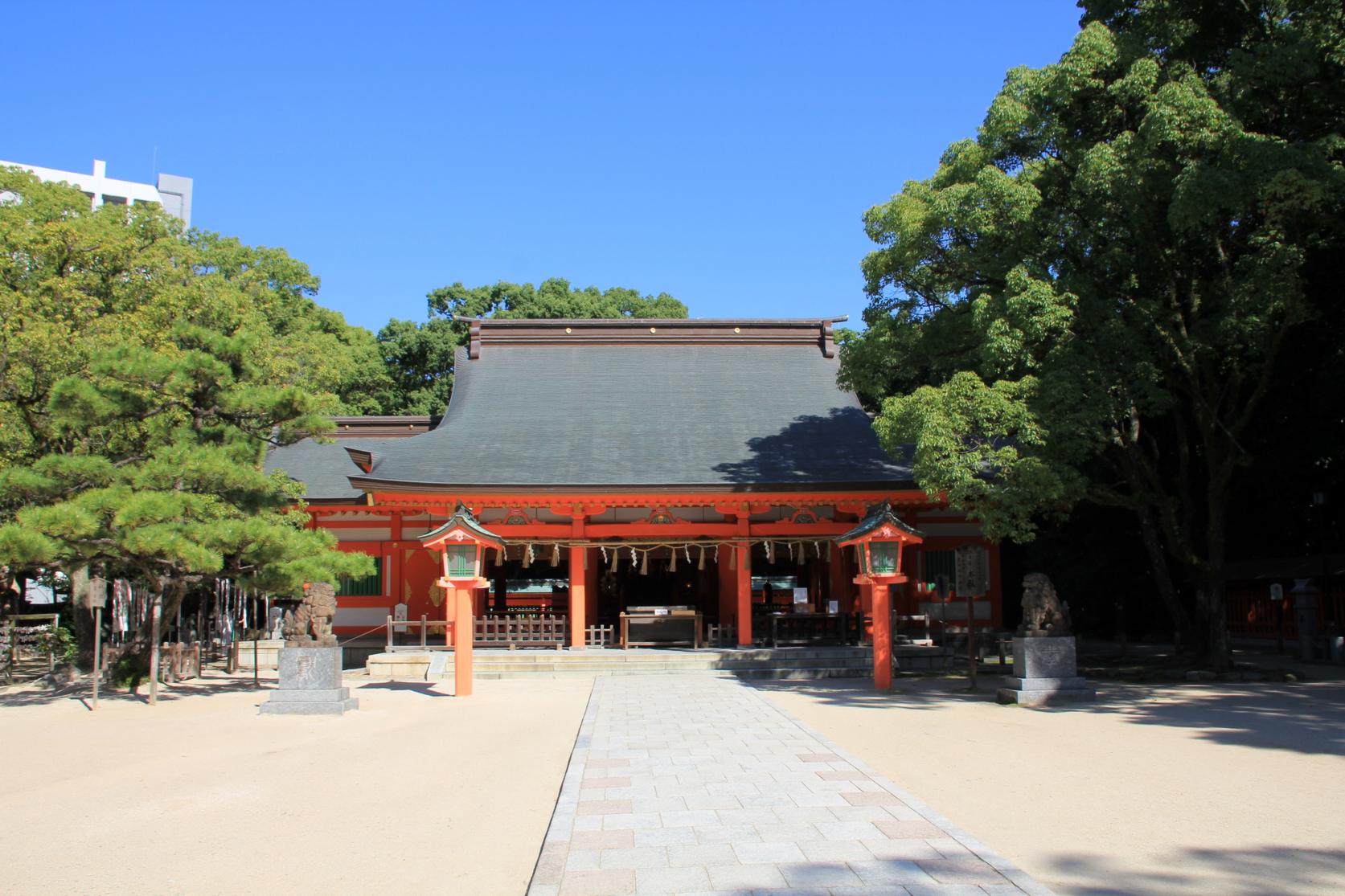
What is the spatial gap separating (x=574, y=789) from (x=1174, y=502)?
36.5 feet

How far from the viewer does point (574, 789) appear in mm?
6559

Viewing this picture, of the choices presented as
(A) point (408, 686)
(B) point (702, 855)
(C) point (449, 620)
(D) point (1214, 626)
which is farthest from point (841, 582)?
(B) point (702, 855)

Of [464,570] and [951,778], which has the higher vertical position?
[464,570]

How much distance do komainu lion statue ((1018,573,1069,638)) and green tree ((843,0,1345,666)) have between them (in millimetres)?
1023

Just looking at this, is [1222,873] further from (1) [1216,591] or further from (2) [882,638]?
(1) [1216,591]

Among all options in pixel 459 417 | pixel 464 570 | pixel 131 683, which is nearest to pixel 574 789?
pixel 464 570

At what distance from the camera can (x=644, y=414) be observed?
1964 cm

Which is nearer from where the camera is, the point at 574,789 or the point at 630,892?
the point at 630,892

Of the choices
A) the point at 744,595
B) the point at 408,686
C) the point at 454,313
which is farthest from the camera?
the point at 454,313

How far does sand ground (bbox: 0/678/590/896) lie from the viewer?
4949 mm

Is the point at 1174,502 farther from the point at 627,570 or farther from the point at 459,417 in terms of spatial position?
the point at 459,417

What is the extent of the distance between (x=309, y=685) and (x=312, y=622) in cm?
82

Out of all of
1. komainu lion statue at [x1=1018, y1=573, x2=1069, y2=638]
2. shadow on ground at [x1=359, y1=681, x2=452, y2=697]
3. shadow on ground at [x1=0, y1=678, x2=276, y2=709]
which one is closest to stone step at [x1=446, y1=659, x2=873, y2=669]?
shadow on ground at [x1=359, y1=681, x2=452, y2=697]

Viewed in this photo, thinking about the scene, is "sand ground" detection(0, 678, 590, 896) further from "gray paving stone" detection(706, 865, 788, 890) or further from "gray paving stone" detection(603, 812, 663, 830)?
"gray paving stone" detection(706, 865, 788, 890)
